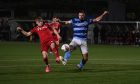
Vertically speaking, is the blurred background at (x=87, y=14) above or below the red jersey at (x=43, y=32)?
below

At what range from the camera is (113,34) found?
52.3 m

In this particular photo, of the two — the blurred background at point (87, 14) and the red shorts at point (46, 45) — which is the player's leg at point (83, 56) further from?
the blurred background at point (87, 14)

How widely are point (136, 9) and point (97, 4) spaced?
4786 millimetres

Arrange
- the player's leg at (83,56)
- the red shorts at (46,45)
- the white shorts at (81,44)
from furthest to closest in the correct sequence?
the white shorts at (81,44) < the player's leg at (83,56) < the red shorts at (46,45)

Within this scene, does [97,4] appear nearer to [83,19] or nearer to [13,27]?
[13,27]

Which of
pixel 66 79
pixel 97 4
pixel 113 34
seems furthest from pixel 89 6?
pixel 66 79

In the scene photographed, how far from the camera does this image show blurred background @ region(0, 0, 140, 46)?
170 ft

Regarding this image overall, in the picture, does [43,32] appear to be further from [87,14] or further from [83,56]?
[87,14]

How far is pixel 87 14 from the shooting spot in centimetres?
5916

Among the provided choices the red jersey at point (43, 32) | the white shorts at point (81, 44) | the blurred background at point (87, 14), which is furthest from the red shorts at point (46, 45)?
the blurred background at point (87, 14)

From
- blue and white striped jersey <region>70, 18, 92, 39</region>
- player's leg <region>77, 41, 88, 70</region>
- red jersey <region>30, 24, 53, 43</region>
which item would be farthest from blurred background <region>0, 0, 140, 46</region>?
red jersey <region>30, 24, 53, 43</region>

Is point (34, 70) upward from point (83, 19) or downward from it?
downward

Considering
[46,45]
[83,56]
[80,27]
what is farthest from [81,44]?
[46,45]

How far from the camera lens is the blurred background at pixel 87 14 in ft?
170
